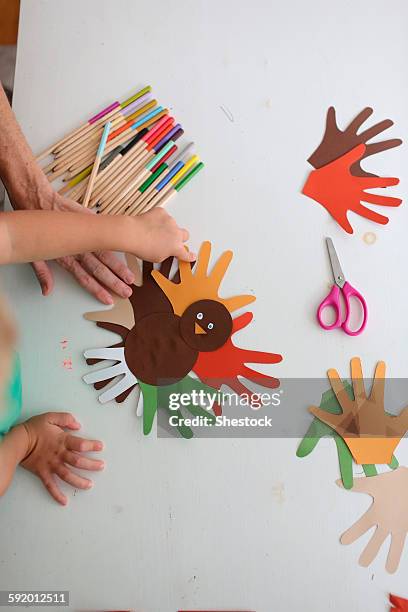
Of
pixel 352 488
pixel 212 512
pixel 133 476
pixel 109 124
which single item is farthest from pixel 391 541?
pixel 109 124

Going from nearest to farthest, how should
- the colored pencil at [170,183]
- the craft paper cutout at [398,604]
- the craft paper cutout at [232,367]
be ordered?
the craft paper cutout at [398,604], the craft paper cutout at [232,367], the colored pencil at [170,183]

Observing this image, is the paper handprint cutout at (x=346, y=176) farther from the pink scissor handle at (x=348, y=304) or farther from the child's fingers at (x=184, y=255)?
the child's fingers at (x=184, y=255)

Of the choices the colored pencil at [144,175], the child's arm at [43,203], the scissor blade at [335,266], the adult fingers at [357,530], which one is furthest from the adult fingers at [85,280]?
the adult fingers at [357,530]

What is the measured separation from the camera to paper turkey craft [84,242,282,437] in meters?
0.87

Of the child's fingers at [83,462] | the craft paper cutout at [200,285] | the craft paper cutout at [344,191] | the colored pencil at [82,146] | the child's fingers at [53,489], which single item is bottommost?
the child's fingers at [53,489]

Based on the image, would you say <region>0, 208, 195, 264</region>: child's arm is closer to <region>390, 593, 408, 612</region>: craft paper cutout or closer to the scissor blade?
the scissor blade

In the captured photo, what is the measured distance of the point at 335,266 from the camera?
0.92 m

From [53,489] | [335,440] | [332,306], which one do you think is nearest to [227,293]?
[332,306]

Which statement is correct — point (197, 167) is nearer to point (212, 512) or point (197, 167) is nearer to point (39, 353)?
point (39, 353)

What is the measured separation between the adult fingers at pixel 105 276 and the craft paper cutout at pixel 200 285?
0.16ft

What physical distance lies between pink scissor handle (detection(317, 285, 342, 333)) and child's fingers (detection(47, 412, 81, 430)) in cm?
37

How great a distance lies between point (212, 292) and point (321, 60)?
461mm

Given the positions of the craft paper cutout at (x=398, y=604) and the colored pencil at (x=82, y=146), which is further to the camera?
the colored pencil at (x=82, y=146)

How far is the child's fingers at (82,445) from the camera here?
84cm
